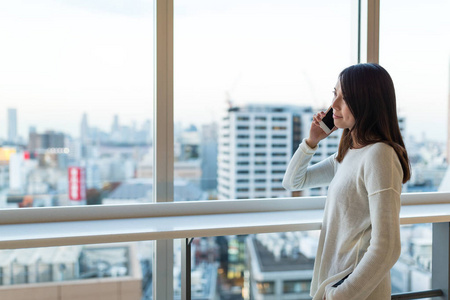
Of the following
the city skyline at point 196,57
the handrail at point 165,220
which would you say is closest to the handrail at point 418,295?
the handrail at point 165,220

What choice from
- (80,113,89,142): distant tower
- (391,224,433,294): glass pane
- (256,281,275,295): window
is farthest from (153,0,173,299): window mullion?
(391,224,433,294): glass pane

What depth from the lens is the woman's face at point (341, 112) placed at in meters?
1.26

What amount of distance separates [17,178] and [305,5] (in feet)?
5.06

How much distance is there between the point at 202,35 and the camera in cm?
180

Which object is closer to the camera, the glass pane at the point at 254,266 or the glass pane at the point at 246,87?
the glass pane at the point at 246,87

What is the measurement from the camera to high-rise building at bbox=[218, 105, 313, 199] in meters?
1.85

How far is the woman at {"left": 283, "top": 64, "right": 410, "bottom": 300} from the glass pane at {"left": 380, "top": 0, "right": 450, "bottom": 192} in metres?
0.93

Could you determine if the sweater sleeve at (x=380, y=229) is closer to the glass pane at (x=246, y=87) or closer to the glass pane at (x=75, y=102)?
the glass pane at (x=246, y=87)

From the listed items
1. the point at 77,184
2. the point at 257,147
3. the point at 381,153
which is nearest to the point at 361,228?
the point at 381,153

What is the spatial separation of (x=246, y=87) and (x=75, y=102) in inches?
30.1

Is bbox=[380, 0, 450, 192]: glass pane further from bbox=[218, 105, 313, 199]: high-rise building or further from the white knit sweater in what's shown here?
the white knit sweater

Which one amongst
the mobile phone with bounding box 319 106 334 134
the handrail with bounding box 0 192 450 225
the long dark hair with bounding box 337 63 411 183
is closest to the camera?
the long dark hair with bounding box 337 63 411 183

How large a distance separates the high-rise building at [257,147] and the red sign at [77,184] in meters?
0.60

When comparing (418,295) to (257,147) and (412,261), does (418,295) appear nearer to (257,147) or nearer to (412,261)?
(412,261)
